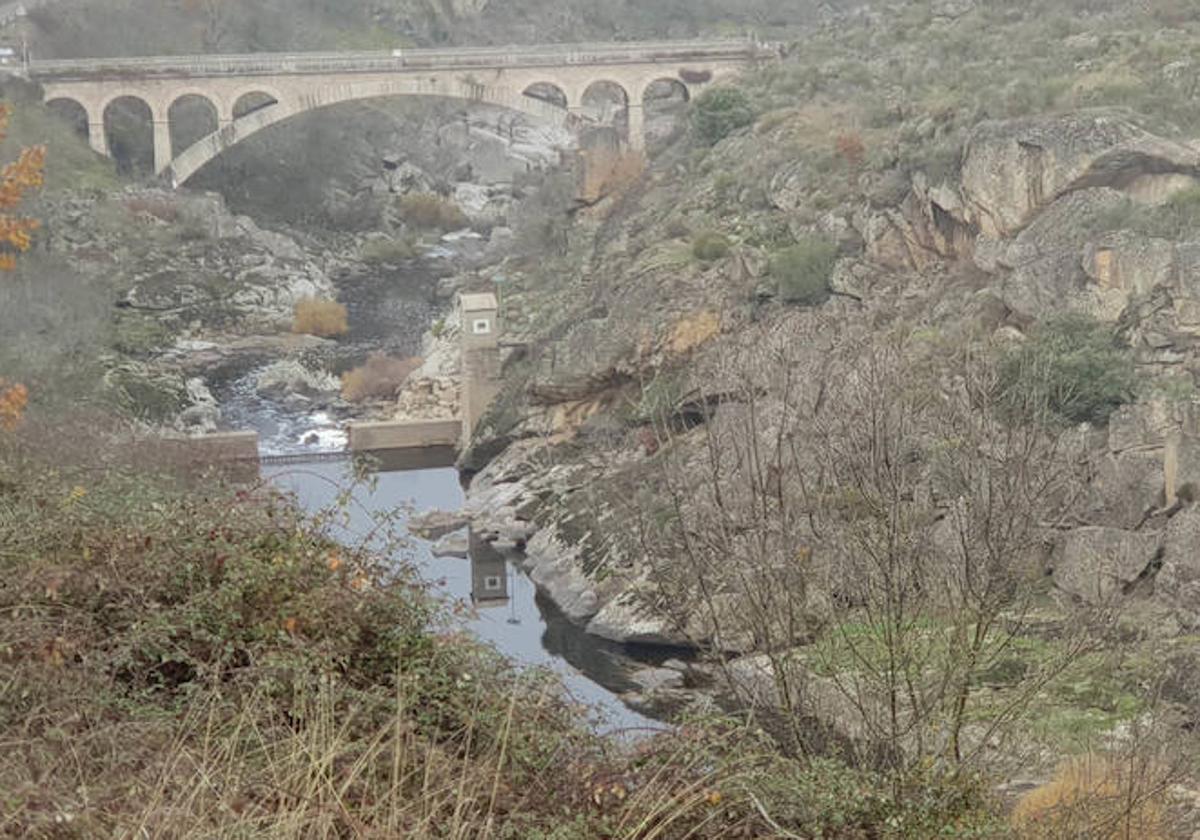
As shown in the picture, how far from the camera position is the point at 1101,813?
8.60 meters

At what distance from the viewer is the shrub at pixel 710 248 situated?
1230 inches

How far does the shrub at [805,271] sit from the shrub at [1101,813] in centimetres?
1926

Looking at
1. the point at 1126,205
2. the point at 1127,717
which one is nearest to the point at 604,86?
the point at 1126,205

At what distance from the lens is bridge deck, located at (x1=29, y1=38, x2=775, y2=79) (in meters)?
47.6

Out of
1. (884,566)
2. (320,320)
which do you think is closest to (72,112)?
(320,320)

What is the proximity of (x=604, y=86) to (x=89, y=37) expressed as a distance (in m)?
17.1

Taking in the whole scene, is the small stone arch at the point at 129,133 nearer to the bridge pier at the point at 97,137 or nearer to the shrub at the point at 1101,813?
the bridge pier at the point at 97,137

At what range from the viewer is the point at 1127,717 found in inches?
610

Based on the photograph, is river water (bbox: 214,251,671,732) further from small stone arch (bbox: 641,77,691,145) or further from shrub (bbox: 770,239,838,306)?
small stone arch (bbox: 641,77,691,145)

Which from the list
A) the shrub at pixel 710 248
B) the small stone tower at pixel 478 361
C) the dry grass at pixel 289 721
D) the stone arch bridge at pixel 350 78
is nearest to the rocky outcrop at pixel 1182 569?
the dry grass at pixel 289 721

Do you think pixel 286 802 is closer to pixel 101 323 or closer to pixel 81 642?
pixel 81 642

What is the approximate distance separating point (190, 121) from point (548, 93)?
11803mm

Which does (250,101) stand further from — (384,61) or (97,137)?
(384,61)

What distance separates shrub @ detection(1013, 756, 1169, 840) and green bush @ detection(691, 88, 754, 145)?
30.5 metres
